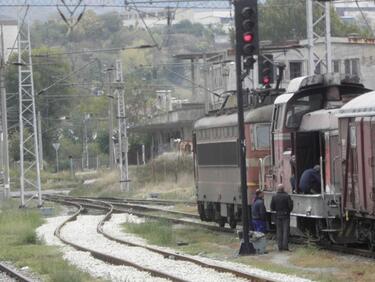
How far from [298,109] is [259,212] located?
2.90 m

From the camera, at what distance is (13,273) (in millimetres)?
18656

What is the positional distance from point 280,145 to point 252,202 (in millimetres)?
2371

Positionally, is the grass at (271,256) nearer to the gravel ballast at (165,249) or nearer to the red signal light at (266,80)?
the gravel ballast at (165,249)

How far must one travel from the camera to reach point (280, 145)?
72.6 ft

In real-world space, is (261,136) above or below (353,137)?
above

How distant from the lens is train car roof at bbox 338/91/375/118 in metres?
17.8

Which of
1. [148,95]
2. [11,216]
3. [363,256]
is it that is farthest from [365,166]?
[148,95]

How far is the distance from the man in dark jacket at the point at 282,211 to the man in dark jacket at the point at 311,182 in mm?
475

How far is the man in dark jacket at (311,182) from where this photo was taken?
20469 mm

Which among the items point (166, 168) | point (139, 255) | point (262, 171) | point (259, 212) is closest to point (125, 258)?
point (139, 255)

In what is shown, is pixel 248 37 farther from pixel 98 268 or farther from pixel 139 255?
pixel 98 268

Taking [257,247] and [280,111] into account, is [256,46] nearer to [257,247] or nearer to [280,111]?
[280,111]

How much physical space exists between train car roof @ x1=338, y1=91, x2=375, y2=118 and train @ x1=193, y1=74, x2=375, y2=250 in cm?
2

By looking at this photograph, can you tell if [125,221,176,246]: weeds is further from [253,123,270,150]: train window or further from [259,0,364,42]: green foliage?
[259,0,364,42]: green foliage
